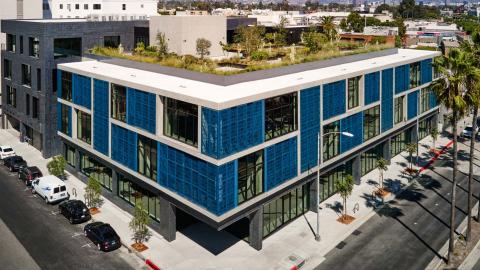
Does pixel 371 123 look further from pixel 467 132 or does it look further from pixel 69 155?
pixel 69 155

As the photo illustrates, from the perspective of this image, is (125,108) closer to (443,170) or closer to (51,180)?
(51,180)

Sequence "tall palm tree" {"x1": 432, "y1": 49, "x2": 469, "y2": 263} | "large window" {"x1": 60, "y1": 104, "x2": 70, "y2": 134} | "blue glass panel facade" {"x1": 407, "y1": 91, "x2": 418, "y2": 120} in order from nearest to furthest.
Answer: "tall palm tree" {"x1": 432, "y1": 49, "x2": 469, "y2": 263}, "large window" {"x1": 60, "y1": 104, "x2": 70, "y2": 134}, "blue glass panel facade" {"x1": 407, "y1": 91, "x2": 418, "y2": 120}

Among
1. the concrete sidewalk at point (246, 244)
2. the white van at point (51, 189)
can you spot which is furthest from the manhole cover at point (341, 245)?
the white van at point (51, 189)

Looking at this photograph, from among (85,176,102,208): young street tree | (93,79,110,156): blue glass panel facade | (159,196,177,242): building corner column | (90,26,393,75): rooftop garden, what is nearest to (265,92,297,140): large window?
(90,26,393,75): rooftop garden

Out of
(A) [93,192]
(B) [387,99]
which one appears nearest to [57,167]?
(A) [93,192]

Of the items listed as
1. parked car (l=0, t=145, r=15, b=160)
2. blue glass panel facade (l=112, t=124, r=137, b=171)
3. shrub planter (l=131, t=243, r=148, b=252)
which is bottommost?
shrub planter (l=131, t=243, r=148, b=252)

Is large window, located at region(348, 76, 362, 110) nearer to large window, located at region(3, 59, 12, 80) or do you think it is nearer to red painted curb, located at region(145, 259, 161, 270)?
red painted curb, located at region(145, 259, 161, 270)

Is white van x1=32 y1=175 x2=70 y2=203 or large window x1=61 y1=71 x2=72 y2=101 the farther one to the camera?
large window x1=61 y1=71 x2=72 y2=101

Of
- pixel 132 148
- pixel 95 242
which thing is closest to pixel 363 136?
pixel 132 148
